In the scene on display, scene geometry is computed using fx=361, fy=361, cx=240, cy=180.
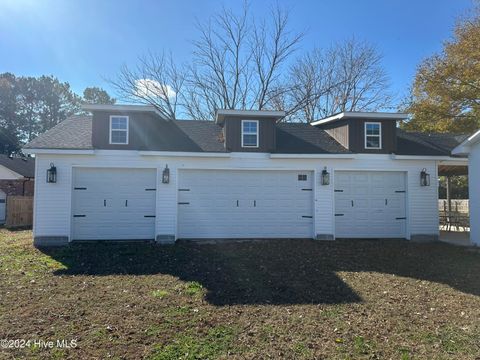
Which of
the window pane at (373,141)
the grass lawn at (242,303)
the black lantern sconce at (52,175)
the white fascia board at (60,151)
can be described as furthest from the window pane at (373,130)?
the black lantern sconce at (52,175)

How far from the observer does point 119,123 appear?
11.2 meters

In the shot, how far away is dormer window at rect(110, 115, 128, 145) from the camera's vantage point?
11148 millimetres

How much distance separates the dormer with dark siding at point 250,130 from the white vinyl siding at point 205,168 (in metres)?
0.32

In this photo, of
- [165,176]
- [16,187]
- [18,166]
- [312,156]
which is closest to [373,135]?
[312,156]

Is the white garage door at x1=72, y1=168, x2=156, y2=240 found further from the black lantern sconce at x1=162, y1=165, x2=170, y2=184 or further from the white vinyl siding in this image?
the black lantern sconce at x1=162, y1=165, x2=170, y2=184

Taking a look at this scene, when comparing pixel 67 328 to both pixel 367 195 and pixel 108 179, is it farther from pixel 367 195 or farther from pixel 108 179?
pixel 367 195

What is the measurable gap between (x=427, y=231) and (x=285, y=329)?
9.10 m

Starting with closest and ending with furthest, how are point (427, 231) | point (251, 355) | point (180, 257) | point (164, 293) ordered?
1. point (251, 355)
2. point (164, 293)
3. point (180, 257)
4. point (427, 231)

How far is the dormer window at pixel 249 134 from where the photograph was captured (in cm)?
1170

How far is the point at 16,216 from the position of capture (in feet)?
57.0

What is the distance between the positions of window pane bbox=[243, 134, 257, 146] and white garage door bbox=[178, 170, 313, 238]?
2.92 feet

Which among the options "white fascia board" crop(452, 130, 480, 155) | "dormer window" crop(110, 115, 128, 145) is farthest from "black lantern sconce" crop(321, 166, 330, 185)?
"dormer window" crop(110, 115, 128, 145)

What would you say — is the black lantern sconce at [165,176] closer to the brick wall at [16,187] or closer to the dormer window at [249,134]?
the dormer window at [249,134]

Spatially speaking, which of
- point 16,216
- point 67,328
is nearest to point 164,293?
point 67,328
